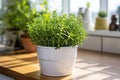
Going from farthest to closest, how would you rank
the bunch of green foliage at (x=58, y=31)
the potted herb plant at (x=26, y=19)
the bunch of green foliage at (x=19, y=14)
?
the bunch of green foliage at (x=19, y=14)
the potted herb plant at (x=26, y=19)
the bunch of green foliage at (x=58, y=31)

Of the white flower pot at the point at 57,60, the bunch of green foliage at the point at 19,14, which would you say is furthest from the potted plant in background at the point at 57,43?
the bunch of green foliage at the point at 19,14

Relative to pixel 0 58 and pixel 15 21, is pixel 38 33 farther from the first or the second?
pixel 15 21

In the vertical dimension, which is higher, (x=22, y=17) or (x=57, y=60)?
(x=22, y=17)

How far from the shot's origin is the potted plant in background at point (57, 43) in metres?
1.09

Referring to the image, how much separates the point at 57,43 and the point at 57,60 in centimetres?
8

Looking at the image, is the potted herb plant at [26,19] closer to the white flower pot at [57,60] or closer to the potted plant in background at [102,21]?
the potted plant in background at [102,21]

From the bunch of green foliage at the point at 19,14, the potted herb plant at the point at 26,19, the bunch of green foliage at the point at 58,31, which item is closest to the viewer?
the bunch of green foliage at the point at 58,31

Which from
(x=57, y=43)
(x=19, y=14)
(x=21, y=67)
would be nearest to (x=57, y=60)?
(x=57, y=43)

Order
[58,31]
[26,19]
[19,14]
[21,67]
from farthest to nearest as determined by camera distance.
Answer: [19,14] < [26,19] < [21,67] < [58,31]

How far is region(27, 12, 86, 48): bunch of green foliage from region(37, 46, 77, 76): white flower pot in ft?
0.09

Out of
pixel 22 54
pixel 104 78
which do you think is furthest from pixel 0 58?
pixel 104 78

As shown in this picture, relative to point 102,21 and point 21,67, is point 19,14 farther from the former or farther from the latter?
point 21,67

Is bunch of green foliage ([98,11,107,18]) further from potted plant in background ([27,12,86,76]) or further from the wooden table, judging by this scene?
potted plant in background ([27,12,86,76])

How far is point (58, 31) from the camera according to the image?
1086 mm
